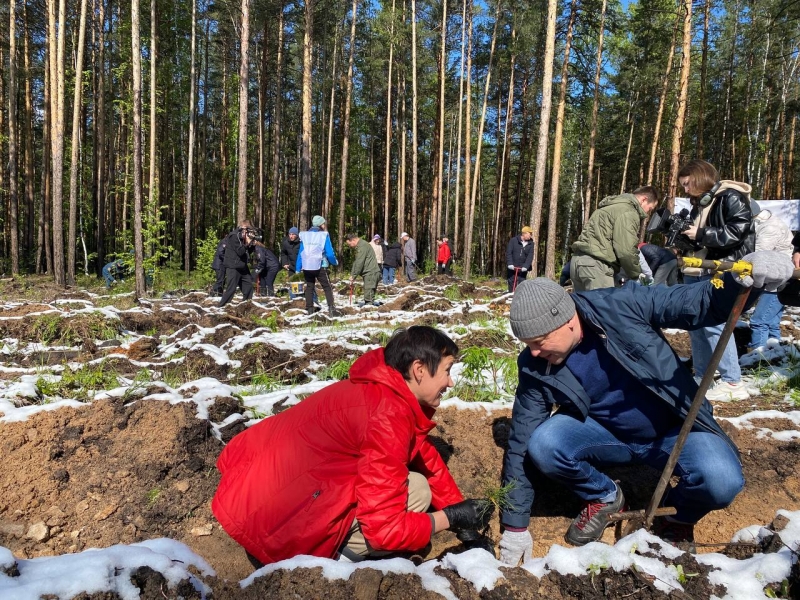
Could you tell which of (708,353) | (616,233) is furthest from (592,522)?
(616,233)

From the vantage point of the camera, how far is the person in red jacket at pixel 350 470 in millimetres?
1835

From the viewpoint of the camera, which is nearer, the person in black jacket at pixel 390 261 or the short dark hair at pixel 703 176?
the short dark hair at pixel 703 176

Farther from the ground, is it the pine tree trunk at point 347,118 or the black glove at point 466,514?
the pine tree trunk at point 347,118

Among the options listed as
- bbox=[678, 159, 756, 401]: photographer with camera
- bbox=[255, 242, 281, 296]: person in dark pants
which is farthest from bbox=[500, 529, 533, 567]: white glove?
bbox=[255, 242, 281, 296]: person in dark pants

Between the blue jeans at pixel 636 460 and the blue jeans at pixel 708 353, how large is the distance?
4.96ft

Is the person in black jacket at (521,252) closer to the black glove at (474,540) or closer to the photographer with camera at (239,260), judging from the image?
the photographer with camera at (239,260)

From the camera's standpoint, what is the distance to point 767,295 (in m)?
4.46

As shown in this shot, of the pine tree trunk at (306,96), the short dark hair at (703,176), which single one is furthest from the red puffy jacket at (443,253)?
the short dark hair at (703,176)

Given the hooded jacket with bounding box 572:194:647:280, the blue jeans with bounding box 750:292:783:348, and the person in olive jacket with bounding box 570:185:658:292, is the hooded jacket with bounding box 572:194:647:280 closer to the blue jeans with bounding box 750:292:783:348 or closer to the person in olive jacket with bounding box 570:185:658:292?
the person in olive jacket with bounding box 570:185:658:292

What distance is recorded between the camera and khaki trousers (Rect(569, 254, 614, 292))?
16.0 feet

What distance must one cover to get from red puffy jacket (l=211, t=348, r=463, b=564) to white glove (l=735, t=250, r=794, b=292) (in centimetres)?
127

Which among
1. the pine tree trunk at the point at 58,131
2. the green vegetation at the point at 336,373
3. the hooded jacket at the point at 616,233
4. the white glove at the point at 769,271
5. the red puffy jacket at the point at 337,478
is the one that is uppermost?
the pine tree trunk at the point at 58,131

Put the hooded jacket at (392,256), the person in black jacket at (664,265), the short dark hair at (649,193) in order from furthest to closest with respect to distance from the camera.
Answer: the hooded jacket at (392,256), the short dark hair at (649,193), the person in black jacket at (664,265)

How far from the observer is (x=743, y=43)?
71.5 feet
